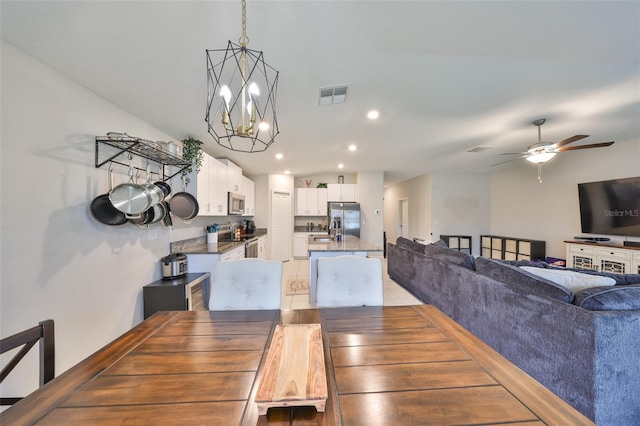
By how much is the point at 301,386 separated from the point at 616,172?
258 inches

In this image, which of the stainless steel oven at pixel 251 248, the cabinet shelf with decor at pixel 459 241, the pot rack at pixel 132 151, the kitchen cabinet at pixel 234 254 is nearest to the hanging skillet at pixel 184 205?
the pot rack at pixel 132 151

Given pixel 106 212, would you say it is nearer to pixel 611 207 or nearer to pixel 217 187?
pixel 217 187

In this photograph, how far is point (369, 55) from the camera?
1815 millimetres

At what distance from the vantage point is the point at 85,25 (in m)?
1.43

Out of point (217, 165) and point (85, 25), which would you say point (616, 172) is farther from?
point (85, 25)

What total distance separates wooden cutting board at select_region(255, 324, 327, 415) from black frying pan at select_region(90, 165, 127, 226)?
1989mm

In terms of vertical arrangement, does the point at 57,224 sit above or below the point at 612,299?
above

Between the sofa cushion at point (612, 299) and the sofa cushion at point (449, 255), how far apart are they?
1104 millimetres

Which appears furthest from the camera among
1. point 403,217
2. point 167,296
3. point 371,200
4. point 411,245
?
point 403,217

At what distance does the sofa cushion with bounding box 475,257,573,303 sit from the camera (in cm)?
162

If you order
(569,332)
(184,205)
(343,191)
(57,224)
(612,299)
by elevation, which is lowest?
(569,332)

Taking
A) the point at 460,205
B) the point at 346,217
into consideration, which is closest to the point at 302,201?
the point at 346,217

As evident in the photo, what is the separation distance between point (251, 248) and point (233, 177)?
144 centimetres

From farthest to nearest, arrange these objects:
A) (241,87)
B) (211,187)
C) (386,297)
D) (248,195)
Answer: (248,195) < (386,297) < (211,187) < (241,87)
